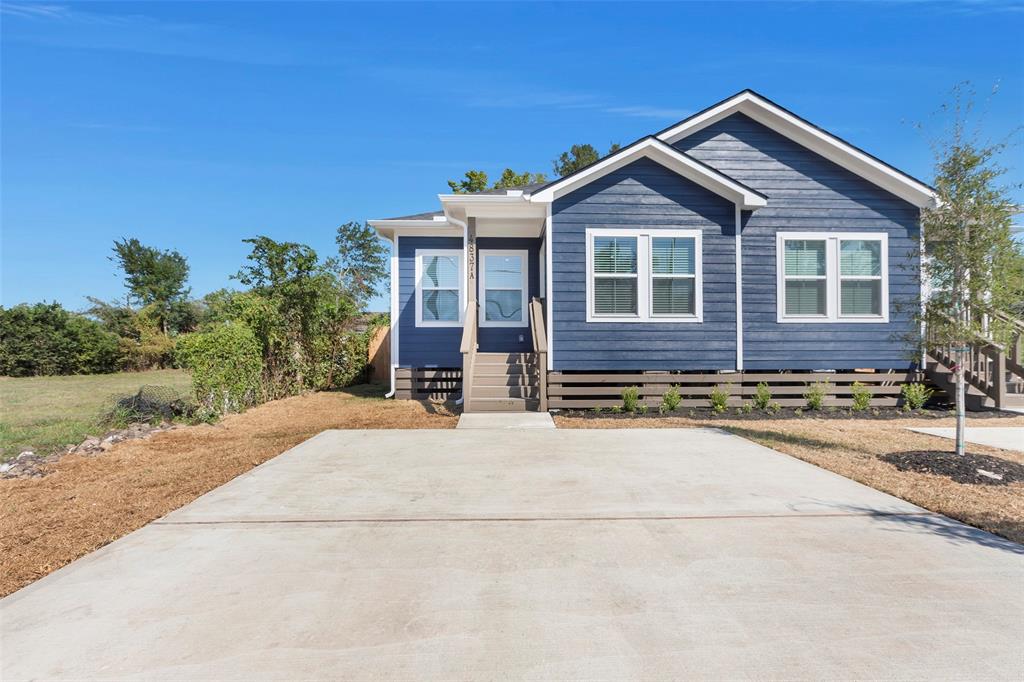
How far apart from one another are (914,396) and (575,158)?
33.5 metres

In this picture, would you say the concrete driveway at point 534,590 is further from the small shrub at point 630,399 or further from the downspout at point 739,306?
the downspout at point 739,306

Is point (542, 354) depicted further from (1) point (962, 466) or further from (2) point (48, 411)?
(2) point (48, 411)

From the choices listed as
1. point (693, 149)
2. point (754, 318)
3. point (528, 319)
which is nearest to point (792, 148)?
point (693, 149)

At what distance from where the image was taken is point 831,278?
9.53 meters

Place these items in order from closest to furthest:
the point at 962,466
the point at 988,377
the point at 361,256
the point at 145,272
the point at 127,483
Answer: the point at 127,483 < the point at 962,466 < the point at 988,377 < the point at 145,272 < the point at 361,256

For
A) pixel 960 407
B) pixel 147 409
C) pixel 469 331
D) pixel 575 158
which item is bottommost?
pixel 147 409

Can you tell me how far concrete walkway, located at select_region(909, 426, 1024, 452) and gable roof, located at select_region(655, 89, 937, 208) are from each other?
416 centimetres

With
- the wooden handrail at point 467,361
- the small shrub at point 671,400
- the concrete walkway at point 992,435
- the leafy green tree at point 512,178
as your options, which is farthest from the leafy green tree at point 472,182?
the concrete walkway at point 992,435

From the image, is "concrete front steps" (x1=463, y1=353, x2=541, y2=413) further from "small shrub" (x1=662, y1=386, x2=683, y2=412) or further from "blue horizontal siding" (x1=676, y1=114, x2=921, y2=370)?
"blue horizontal siding" (x1=676, y1=114, x2=921, y2=370)

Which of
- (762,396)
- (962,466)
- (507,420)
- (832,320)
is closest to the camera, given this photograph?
(962,466)

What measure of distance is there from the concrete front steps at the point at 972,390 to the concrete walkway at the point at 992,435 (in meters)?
1.76

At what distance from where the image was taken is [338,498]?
4133mm

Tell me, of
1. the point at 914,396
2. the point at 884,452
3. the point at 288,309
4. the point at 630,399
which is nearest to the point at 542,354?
the point at 630,399

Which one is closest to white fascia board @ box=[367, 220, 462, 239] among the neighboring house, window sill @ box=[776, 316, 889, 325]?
the neighboring house
